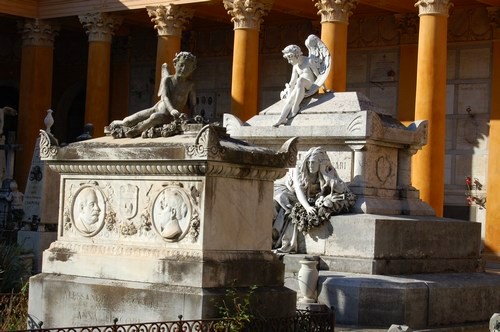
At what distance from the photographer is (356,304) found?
11328 mm

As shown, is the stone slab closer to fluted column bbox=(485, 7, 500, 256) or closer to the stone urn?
the stone urn

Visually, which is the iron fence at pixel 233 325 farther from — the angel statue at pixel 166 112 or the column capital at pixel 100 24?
the column capital at pixel 100 24

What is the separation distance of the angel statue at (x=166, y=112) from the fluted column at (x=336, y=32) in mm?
19766

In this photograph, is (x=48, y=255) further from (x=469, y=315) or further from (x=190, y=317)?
(x=469, y=315)

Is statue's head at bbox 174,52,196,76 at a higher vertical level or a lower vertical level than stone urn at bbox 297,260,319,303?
higher

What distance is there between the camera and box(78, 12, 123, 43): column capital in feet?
118

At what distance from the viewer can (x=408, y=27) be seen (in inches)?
1320

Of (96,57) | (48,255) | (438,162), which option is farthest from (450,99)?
(48,255)

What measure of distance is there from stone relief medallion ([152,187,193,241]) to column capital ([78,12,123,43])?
2774 cm

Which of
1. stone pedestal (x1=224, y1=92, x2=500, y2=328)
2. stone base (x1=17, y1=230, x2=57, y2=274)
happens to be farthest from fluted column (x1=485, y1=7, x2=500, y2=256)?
stone pedestal (x1=224, y1=92, x2=500, y2=328)

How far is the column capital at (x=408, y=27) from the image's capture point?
33.3 meters

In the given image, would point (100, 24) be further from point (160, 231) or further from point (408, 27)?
point (160, 231)

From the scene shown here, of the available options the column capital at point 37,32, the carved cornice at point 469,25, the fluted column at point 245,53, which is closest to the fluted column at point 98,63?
the column capital at point 37,32

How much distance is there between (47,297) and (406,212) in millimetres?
5499
